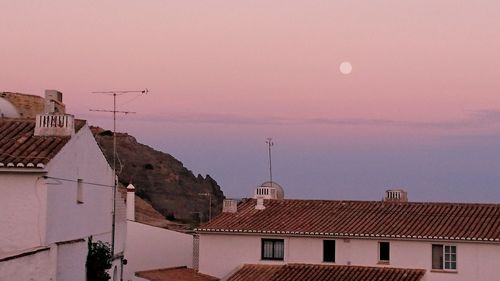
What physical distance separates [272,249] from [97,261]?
15334 mm

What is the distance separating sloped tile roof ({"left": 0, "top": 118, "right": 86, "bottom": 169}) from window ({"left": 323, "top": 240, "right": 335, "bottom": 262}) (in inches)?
694

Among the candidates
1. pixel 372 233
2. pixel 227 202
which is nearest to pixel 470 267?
pixel 372 233

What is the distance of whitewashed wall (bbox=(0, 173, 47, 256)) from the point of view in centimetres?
2598

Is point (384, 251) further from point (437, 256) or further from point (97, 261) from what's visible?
point (97, 261)

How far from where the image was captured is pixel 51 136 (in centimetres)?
2797

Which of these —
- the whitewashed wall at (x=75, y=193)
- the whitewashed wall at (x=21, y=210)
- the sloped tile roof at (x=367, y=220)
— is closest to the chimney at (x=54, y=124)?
the whitewashed wall at (x=75, y=193)

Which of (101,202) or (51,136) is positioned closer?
(51,136)

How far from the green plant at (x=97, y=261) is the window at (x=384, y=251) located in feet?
52.8

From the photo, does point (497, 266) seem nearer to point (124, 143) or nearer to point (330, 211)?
point (330, 211)

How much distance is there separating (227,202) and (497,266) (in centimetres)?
1416

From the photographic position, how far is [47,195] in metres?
26.1

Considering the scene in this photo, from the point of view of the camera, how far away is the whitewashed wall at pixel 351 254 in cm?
4100

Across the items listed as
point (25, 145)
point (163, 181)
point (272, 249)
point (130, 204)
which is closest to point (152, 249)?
point (130, 204)

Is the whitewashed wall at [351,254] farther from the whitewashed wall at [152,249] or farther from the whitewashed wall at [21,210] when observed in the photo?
the whitewashed wall at [21,210]
